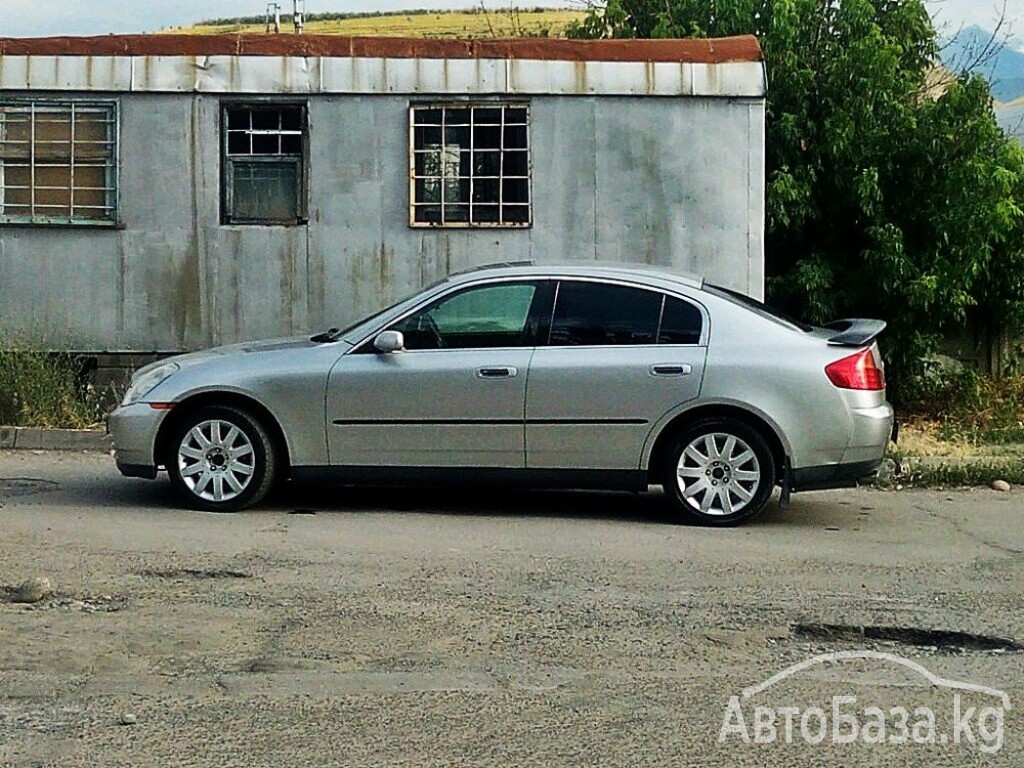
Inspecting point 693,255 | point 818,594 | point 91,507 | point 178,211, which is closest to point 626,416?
point 818,594

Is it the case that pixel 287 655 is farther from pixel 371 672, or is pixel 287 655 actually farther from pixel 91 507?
pixel 91 507

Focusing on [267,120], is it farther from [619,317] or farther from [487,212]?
[619,317]

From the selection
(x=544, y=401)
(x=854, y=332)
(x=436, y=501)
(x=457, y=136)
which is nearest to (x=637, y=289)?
(x=544, y=401)

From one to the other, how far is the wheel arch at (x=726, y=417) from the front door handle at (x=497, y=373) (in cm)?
94

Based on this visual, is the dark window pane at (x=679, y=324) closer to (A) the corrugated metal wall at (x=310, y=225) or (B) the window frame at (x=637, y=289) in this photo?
(B) the window frame at (x=637, y=289)

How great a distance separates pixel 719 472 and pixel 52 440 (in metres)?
6.01

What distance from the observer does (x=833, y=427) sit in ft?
29.6

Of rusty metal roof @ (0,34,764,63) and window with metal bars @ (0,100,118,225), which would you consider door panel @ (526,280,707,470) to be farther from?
window with metal bars @ (0,100,118,225)

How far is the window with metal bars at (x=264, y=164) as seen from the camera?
45.3 ft

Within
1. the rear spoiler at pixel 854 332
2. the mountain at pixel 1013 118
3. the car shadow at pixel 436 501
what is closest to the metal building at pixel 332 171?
the car shadow at pixel 436 501

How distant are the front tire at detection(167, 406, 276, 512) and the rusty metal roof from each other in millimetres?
5420

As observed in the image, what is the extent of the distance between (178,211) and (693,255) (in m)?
4.67

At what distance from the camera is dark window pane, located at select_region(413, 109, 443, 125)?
13797 millimetres

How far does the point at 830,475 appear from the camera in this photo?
912cm
